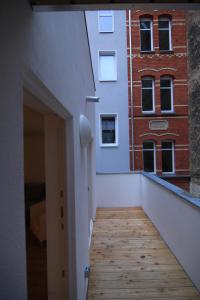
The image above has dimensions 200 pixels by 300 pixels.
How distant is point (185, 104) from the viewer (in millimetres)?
14484

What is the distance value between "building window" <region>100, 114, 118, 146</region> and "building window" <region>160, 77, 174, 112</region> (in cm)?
232

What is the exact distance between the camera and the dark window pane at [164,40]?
1473cm

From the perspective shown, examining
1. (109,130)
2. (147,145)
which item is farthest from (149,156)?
(109,130)

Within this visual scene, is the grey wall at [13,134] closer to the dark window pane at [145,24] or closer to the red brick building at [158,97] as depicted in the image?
the red brick building at [158,97]

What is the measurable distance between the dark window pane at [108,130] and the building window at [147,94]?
1577 mm

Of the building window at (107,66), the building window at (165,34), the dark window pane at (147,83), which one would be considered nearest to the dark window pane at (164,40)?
the building window at (165,34)

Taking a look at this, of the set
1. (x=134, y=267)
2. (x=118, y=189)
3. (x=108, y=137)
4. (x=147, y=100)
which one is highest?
(x=147, y=100)

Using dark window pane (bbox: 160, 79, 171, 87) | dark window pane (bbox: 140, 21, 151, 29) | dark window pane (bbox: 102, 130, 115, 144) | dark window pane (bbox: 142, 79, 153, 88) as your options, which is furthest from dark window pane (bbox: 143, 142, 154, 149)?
dark window pane (bbox: 140, 21, 151, 29)

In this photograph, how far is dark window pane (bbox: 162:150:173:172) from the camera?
14.4 m

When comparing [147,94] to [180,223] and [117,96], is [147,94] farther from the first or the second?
[180,223]

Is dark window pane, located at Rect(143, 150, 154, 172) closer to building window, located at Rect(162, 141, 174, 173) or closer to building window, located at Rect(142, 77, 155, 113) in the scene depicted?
building window, located at Rect(162, 141, 174, 173)

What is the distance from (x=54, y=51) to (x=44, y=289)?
3019 mm

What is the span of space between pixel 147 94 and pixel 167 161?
3.07 m

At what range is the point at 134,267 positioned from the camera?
4.92 m
